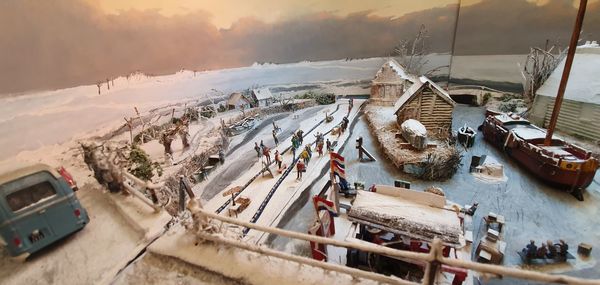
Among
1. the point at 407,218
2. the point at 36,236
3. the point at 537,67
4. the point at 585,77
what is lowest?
the point at 407,218

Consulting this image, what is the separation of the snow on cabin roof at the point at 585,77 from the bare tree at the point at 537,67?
5.93ft

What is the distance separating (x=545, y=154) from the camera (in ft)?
24.9

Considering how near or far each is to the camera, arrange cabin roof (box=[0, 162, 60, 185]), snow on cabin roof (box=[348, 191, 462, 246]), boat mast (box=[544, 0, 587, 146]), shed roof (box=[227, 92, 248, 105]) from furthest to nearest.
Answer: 1. shed roof (box=[227, 92, 248, 105])
2. boat mast (box=[544, 0, 587, 146])
3. snow on cabin roof (box=[348, 191, 462, 246])
4. cabin roof (box=[0, 162, 60, 185])

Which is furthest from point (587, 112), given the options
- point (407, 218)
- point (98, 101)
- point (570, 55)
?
point (98, 101)

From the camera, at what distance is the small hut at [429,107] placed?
33.2 feet

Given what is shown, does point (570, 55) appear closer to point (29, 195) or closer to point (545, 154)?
point (545, 154)

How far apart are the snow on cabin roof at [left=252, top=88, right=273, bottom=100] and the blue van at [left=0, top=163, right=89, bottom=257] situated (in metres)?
7.19

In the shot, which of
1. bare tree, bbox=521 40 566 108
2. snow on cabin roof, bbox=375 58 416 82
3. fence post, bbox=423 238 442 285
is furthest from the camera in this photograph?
snow on cabin roof, bbox=375 58 416 82

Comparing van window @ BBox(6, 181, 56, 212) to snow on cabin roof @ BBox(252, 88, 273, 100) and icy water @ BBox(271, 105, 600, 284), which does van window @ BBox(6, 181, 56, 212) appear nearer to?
icy water @ BBox(271, 105, 600, 284)

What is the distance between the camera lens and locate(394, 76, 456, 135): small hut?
10109 mm

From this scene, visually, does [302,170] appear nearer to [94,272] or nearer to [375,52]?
[94,272]

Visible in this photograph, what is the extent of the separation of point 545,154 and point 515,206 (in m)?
2.02

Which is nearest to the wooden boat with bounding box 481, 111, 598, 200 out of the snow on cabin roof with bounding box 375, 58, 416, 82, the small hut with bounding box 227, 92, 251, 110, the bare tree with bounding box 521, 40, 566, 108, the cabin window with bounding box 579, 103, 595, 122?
the cabin window with bounding box 579, 103, 595, 122

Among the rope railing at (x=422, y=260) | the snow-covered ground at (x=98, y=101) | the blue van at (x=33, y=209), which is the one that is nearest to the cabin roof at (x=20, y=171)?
the blue van at (x=33, y=209)
